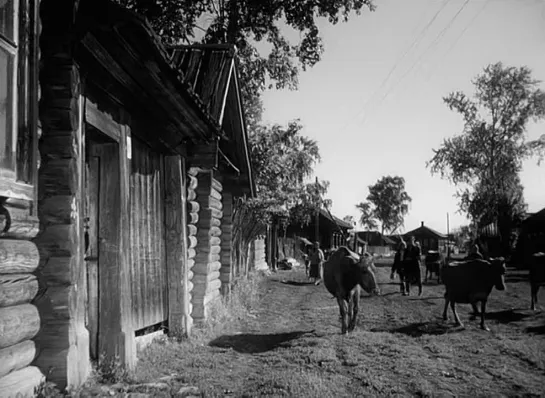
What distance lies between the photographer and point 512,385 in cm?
566

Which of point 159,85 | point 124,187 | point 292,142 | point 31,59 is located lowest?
point 124,187

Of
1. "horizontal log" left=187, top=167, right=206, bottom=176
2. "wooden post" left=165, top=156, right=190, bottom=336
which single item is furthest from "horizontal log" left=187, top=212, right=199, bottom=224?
"wooden post" left=165, top=156, right=190, bottom=336

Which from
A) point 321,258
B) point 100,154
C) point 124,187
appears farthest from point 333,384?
point 321,258

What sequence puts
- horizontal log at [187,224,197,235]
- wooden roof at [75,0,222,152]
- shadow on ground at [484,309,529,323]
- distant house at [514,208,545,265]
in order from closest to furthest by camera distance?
wooden roof at [75,0,222,152] < horizontal log at [187,224,197,235] < shadow on ground at [484,309,529,323] < distant house at [514,208,545,265]

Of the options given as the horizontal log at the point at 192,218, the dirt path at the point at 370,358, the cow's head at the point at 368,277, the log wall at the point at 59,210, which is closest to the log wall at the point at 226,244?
the dirt path at the point at 370,358

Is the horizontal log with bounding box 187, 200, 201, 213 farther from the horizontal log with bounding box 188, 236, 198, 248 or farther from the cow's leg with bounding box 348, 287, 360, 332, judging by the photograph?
the cow's leg with bounding box 348, 287, 360, 332

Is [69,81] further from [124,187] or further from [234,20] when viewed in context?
[234,20]

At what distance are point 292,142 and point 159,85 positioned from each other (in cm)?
1266

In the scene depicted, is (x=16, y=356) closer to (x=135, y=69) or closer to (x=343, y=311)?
(x=135, y=69)

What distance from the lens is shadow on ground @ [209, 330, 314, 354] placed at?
26.1 ft

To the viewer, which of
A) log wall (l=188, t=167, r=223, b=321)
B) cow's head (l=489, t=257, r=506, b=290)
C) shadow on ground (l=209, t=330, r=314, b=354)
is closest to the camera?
shadow on ground (l=209, t=330, r=314, b=354)

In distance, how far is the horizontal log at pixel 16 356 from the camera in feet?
10.4

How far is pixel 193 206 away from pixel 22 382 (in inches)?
223

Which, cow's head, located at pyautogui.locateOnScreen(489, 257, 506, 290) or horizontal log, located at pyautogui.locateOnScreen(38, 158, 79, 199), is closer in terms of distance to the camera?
horizontal log, located at pyautogui.locateOnScreen(38, 158, 79, 199)
